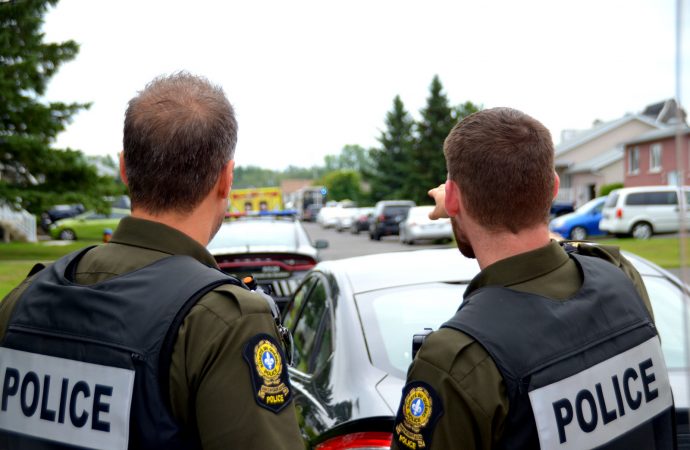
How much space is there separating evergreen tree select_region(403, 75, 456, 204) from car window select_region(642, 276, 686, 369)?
2134 inches

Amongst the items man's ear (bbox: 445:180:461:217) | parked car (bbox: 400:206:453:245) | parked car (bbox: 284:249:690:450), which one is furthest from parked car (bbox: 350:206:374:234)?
man's ear (bbox: 445:180:461:217)

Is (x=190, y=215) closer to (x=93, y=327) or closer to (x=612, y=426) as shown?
(x=93, y=327)

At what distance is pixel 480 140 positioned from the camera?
6.48ft

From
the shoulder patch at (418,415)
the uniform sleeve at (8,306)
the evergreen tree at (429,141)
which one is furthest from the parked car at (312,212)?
the shoulder patch at (418,415)

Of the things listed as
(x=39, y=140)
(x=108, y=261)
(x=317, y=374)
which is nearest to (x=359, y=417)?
(x=317, y=374)

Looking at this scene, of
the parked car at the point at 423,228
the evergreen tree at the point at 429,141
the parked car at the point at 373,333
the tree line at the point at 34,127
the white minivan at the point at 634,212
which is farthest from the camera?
the evergreen tree at the point at 429,141

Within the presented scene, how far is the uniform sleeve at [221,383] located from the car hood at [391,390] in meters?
1.26

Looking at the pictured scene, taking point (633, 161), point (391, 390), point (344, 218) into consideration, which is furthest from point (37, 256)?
point (633, 161)

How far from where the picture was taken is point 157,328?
174cm

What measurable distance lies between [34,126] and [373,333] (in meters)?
22.1

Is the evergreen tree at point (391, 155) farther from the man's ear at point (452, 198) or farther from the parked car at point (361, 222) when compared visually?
the man's ear at point (452, 198)

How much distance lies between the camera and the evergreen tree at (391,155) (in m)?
71.8

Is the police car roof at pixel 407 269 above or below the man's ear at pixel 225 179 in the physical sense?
below

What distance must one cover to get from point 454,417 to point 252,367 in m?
0.44
